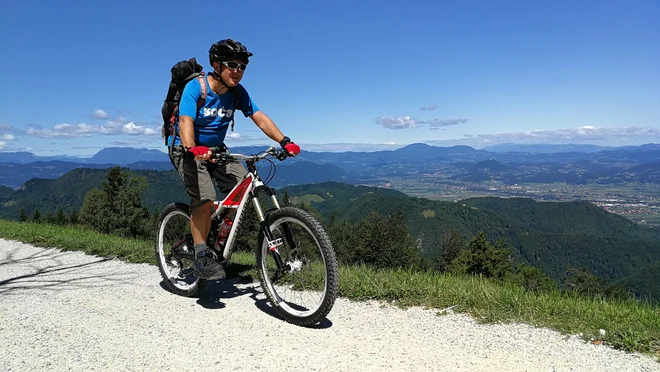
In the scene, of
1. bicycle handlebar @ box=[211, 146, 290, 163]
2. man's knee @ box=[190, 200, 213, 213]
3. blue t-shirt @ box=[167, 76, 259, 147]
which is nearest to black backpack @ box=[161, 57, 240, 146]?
blue t-shirt @ box=[167, 76, 259, 147]

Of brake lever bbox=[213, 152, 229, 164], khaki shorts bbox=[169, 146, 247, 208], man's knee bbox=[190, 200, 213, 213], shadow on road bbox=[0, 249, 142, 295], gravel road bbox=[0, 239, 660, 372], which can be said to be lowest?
shadow on road bbox=[0, 249, 142, 295]

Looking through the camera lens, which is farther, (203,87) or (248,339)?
(203,87)

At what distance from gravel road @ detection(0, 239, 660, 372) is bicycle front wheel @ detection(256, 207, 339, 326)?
0.20 m

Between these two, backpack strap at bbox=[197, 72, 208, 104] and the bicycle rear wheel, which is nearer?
backpack strap at bbox=[197, 72, 208, 104]

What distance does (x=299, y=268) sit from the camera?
4270 mm

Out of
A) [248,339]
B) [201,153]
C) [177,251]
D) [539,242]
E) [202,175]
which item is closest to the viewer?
[248,339]

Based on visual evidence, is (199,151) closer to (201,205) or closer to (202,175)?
(202,175)

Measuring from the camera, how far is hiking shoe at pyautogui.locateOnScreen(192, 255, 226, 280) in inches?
177

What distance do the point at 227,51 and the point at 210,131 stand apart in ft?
3.16

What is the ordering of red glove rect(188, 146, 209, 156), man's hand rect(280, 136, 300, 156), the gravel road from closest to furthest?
the gravel road < red glove rect(188, 146, 209, 156) < man's hand rect(280, 136, 300, 156)

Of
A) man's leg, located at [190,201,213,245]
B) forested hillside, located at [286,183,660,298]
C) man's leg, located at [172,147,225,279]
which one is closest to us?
man's leg, located at [172,147,225,279]

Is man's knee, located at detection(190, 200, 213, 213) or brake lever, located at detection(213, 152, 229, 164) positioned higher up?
brake lever, located at detection(213, 152, 229, 164)

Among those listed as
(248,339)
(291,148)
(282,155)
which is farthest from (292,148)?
(248,339)

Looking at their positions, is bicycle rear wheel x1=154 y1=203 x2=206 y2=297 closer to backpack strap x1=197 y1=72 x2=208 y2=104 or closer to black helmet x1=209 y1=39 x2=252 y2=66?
backpack strap x1=197 y1=72 x2=208 y2=104
